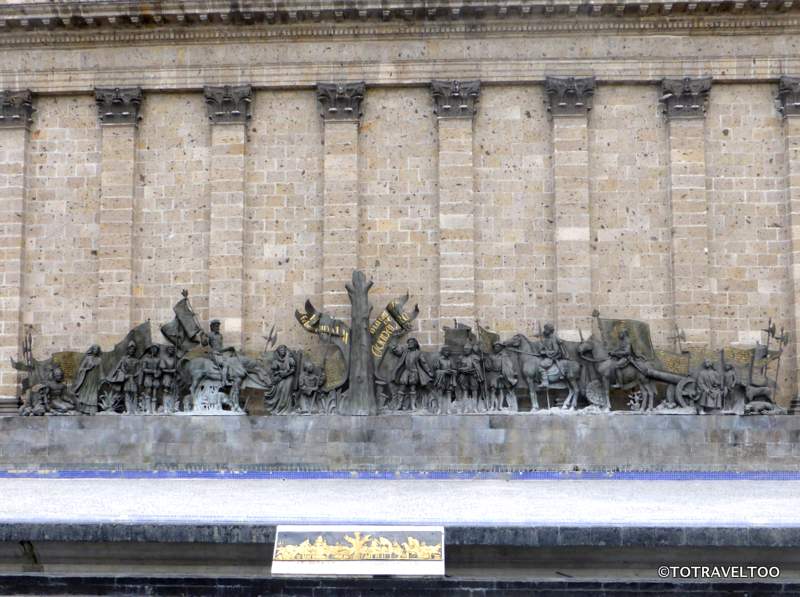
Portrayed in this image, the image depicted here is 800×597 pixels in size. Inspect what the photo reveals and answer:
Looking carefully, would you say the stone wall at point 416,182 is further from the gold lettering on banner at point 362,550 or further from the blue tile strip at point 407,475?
the gold lettering on banner at point 362,550

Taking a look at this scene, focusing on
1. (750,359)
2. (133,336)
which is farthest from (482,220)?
(133,336)

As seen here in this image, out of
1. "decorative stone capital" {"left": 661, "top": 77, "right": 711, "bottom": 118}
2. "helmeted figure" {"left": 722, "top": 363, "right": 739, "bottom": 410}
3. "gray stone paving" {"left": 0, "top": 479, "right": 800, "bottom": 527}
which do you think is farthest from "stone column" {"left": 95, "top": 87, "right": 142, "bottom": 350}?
"helmeted figure" {"left": 722, "top": 363, "right": 739, "bottom": 410}

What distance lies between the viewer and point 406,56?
82.0ft

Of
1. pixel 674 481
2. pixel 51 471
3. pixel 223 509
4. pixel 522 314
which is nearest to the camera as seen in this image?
pixel 223 509

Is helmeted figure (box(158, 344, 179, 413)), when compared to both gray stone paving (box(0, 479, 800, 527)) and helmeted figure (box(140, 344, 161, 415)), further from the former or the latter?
gray stone paving (box(0, 479, 800, 527))

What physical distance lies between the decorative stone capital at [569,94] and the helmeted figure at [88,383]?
36.7ft

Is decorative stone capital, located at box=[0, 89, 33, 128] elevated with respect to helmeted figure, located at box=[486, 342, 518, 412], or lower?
elevated

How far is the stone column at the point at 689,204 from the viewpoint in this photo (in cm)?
2395

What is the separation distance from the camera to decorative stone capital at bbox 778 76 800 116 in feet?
79.9

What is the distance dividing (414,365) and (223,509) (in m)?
8.93

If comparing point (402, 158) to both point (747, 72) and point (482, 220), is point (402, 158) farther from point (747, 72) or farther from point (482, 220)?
point (747, 72)

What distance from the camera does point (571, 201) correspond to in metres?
24.4

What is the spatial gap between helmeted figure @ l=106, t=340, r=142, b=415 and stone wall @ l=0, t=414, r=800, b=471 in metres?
0.53

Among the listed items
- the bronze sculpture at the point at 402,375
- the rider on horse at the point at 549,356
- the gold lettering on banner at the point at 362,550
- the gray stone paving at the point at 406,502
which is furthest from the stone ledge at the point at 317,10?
the gold lettering on banner at the point at 362,550
